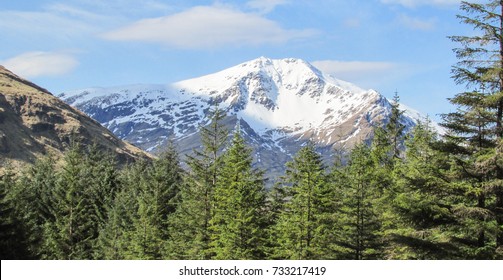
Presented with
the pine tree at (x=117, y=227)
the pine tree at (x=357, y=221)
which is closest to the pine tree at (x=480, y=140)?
the pine tree at (x=357, y=221)

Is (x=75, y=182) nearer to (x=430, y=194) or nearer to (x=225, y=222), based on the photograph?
(x=225, y=222)

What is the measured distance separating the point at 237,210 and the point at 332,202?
6.59m

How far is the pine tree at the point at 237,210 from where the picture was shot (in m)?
35.1

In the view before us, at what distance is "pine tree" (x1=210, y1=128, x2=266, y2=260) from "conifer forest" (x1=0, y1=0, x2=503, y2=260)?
95 mm

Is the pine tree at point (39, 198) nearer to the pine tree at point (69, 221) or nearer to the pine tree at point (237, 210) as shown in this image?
the pine tree at point (69, 221)

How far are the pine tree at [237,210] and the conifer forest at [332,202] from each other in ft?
0.31

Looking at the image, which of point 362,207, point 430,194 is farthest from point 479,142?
point 362,207

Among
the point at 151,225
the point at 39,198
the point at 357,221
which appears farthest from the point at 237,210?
the point at 39,198

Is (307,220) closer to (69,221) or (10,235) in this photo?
(10,235)

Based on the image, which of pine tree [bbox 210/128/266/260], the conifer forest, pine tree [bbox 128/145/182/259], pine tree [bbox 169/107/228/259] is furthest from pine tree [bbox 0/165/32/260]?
pine tree [bbox 210/128/266/260]

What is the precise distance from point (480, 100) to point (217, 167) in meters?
24.2

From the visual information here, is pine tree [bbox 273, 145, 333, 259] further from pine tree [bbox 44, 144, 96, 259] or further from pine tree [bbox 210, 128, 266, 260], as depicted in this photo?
pine tree [bbox 44, 144, 96, 259]

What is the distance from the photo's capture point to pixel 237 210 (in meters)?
36.2

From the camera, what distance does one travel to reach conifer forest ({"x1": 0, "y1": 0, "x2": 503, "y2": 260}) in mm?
18578
